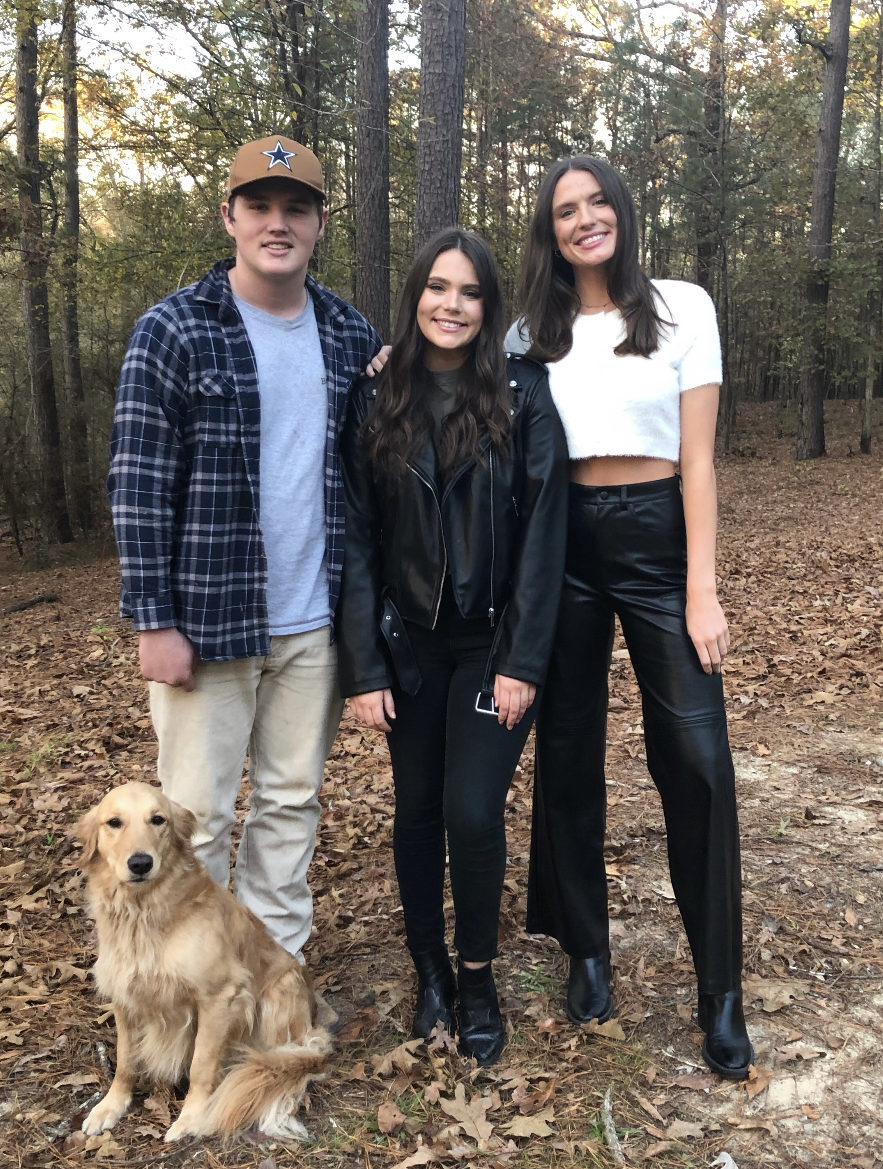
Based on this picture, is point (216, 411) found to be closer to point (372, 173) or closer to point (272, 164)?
point (272, 164)

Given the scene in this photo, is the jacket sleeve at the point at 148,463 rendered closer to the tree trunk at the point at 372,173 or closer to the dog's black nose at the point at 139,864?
the dog's black nose at the point at 139,864

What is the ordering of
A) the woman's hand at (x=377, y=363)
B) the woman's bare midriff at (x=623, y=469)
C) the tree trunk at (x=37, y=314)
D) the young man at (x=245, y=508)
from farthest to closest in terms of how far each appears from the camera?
the tree trunk at (x=37, y=314) < the woman's hand at (x=377, y=363) < the woman's bare midriff at (x=623, y=469) < the young man at (x=245, y=508)

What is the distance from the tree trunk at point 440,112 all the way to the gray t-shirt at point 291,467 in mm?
4227

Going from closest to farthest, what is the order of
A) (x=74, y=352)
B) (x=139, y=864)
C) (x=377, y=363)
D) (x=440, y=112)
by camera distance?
1. (x=139, y=864)
2. (x=377, y=363)
3. (x=440, y=112)
4. (x=74, y=352)

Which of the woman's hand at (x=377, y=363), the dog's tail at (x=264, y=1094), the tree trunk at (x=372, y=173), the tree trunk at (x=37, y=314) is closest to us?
the dog's tail at (x=264, y=1094)

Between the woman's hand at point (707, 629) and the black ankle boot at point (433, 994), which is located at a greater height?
the woman's hand at point (707, 629)

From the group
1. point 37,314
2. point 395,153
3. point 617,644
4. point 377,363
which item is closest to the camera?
point 377,363

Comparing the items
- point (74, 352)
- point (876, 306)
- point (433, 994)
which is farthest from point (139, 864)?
point (876, 306)

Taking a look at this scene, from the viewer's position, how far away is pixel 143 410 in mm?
2686

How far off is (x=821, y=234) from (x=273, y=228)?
1940cm

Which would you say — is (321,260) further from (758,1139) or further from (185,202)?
(758,1139)

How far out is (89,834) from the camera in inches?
103

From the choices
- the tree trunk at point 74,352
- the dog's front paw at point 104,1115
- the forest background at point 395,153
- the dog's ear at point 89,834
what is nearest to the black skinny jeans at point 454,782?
the dog's ear at point 89,834

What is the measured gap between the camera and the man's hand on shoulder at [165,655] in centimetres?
276
